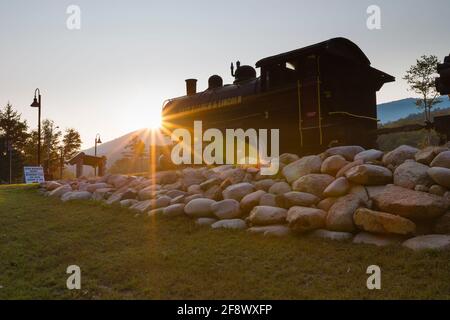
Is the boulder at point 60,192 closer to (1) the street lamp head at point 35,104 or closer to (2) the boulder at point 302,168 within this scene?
(2) the boulder at point 302,168

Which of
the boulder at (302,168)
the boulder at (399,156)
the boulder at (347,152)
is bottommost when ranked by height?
the boulder at (302,168)

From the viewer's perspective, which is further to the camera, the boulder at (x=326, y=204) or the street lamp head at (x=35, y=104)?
the street lamp head at (x=35, y=104)

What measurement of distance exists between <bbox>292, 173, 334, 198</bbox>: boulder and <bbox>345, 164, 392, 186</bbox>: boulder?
2.00 ft

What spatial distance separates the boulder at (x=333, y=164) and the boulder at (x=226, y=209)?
2174 mm

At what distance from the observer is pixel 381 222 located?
18.1 ft

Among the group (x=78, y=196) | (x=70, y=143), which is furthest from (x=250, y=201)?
(x=70, y=143)

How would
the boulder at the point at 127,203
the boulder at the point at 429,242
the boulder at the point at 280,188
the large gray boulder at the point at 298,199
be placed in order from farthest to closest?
1. the boulder at the point at 127,203
2. the boulder at the point at 280,188
3. the large gray boulder at the point at 298,199
4. the boulder at the point at 429,242

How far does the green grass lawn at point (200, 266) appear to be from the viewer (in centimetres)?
414

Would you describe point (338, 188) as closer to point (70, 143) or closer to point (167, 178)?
point (167, 178)

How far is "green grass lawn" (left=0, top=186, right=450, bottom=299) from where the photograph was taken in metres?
4.14

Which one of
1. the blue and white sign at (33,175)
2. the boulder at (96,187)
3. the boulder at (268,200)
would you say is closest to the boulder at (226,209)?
the boulder at (268,200)

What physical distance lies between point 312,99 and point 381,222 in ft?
18.7

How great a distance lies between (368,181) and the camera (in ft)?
21.8
